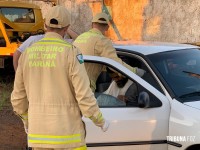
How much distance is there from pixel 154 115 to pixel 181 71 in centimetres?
69

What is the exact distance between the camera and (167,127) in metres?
3.66

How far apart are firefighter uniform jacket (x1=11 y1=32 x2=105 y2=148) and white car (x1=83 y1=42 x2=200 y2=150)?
928 mm

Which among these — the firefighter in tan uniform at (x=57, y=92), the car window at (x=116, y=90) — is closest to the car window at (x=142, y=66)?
the car window at (x=116, y=90)

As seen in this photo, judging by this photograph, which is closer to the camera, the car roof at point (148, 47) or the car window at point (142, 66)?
the car window at point (142, 66)

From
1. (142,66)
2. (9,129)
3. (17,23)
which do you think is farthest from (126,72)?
(17,23)

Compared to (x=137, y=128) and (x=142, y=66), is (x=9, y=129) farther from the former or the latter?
(x=137, y=128)

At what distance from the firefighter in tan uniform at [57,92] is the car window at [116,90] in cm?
101

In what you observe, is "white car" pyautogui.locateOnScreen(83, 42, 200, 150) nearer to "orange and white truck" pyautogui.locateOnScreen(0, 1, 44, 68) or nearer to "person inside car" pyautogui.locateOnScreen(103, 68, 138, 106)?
"person inside car" pyautogui.locateOnScreen(103, 68, 138, 106)

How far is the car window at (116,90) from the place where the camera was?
382cm

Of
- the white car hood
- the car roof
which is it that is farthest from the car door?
the car roof

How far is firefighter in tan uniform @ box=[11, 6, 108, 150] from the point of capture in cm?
272

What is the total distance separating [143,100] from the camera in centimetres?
362

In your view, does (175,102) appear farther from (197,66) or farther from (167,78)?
(197,66)

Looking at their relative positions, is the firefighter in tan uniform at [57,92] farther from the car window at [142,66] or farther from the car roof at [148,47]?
the car roof at [148,47]
